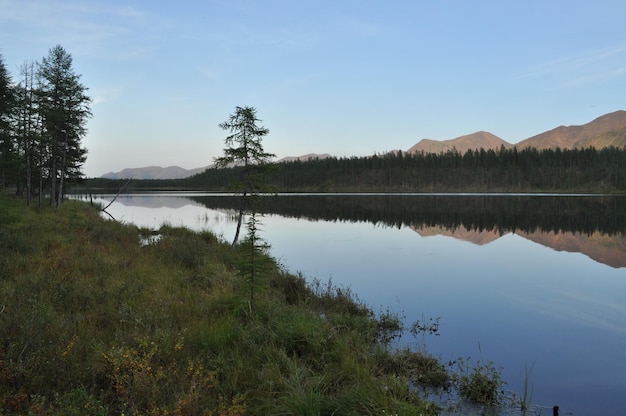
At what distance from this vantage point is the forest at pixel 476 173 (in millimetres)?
135625

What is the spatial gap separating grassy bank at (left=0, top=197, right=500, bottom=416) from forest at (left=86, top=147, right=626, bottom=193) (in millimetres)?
128077

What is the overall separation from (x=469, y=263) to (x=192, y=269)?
15693mm

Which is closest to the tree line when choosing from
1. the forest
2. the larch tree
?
the larch tree

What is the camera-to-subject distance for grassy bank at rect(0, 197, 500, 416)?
5086 mm

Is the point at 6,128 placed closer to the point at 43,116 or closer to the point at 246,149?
the point at 43,116

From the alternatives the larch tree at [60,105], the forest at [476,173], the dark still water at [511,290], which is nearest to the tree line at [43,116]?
the larch tree at [60,105]

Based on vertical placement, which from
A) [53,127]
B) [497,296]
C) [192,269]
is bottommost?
[497,296]

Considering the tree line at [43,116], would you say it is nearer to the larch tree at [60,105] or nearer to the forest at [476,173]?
the larch tree at [60,105]

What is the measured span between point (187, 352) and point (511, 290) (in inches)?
558

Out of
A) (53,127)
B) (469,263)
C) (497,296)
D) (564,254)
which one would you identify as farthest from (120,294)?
(53,127)

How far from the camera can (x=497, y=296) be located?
1496 cm

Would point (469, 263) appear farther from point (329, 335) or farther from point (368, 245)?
point (329, 335)

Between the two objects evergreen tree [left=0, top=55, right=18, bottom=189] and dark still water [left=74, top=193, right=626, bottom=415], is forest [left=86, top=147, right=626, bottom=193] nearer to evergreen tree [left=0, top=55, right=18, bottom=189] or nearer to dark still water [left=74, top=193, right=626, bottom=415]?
evergreen tree [left=0, top=55, right=18, bottom=189]

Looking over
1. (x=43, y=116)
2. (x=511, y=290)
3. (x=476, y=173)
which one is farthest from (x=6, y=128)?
(x=476, y=173)
